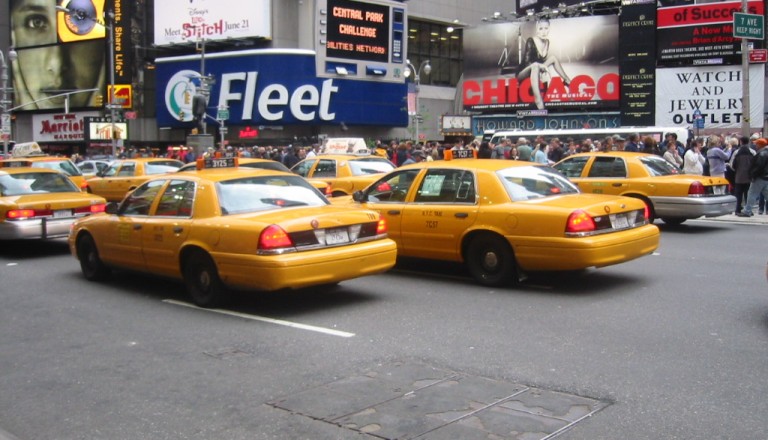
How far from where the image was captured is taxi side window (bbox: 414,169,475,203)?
31.8 ft

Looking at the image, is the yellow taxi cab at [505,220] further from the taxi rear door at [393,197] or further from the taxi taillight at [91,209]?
the taxi taillight at [91,209]

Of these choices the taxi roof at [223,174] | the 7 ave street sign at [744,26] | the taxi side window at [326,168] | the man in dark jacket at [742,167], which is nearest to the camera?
the taxi roof at [223,174]

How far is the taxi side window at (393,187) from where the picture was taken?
34.1 ft

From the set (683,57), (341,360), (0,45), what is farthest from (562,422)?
(0,45)

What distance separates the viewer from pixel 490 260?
9406 mm

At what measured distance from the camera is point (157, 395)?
225 inches

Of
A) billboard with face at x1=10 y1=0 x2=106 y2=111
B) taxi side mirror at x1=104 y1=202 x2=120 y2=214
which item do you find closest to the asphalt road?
taxi side mirror at x1=104 y1=202 x2=120 y2=214

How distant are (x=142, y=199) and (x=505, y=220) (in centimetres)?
429

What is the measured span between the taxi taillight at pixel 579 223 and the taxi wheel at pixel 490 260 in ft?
2.63

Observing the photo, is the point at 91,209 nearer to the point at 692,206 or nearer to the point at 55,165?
the point at 55,165

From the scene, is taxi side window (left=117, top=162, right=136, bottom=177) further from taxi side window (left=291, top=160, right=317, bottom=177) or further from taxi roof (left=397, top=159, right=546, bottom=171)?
taxi roof (left=397, top=159, right=546, bottom=171)

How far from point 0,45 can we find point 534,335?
211 feet

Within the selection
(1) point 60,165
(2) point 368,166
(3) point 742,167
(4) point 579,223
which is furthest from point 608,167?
(1) point 60,165

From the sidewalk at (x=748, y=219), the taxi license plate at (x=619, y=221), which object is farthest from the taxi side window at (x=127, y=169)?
the taxi license plate at (x=619, y=221)
